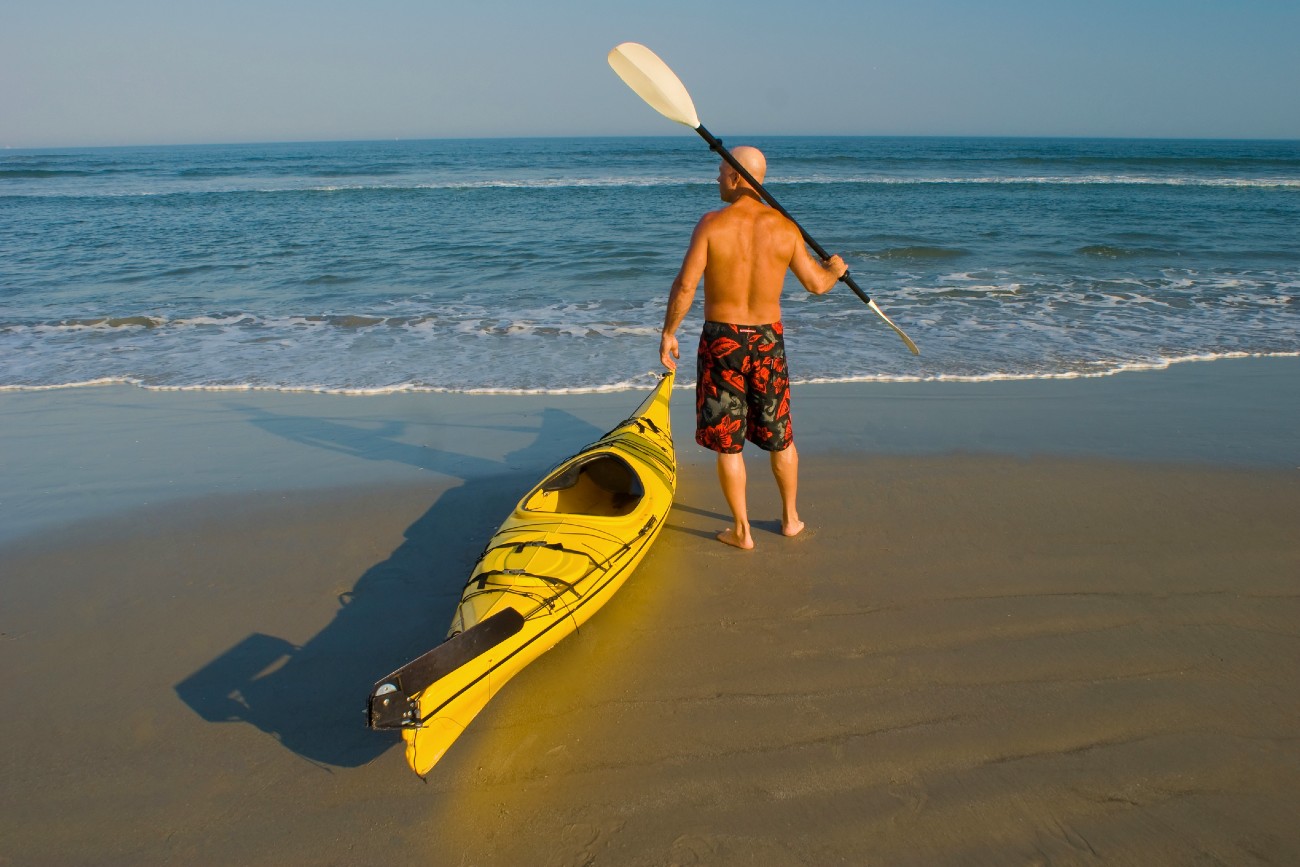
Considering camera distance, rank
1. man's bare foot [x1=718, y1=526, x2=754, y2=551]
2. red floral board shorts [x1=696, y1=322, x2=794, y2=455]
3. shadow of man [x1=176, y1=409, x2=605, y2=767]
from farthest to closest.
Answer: man's bare foot [x1=718, y1=526, x2=754, y2=551], red floral board shorts [x1=696, y1=322, x2=794, y2=455], shadow of man [x1=176, y1=409, x2=605, y2=767]

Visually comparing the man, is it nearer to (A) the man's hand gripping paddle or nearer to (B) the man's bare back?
(B) the man's bare back

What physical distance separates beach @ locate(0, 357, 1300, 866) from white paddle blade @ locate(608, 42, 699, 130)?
2.16m

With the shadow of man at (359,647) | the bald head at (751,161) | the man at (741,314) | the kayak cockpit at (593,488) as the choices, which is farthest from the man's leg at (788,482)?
the shadow of man at (359,647)

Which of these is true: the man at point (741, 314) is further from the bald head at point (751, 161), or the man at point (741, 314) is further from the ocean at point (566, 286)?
the ocean at point (566, 286)

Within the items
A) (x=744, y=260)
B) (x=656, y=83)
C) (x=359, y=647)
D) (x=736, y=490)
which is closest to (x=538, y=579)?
(x=359, y=647)

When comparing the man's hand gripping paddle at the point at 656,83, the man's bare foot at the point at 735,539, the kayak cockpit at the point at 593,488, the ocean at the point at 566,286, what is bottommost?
the man's bare foot at the point at 735,539

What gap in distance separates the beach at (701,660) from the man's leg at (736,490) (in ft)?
0.41

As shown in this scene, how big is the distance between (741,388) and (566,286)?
7.84 metres

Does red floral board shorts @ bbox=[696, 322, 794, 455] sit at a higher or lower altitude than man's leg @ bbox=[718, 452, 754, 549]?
higher

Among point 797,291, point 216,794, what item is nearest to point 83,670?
point 216,794

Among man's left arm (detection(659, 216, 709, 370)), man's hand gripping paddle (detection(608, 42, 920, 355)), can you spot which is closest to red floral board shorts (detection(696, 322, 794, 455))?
man's left arm (detection(659, 216, 709, 370))

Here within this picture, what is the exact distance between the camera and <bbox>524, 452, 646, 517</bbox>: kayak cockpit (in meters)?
4.01

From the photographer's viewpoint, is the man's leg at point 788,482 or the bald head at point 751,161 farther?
the man's leg at point 788,482

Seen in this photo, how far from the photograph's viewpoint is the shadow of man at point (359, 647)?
9.52 feet
